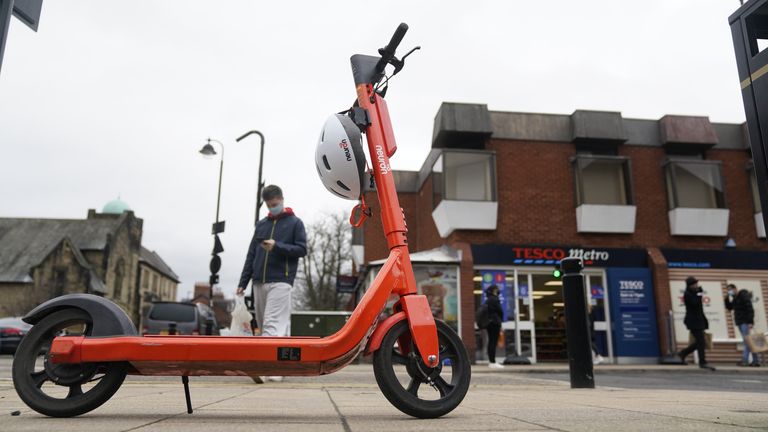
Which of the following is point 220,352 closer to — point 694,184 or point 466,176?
point 466,176

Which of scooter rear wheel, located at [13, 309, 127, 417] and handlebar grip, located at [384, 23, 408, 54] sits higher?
handlebar grip, located at [384, 23, 408, 54]

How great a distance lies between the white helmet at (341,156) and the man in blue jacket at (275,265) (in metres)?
2.49

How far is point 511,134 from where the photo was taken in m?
A: 18.2

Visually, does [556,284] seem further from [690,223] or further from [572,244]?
[690,223]

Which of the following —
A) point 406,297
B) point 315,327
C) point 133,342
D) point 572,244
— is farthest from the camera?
point 572,244

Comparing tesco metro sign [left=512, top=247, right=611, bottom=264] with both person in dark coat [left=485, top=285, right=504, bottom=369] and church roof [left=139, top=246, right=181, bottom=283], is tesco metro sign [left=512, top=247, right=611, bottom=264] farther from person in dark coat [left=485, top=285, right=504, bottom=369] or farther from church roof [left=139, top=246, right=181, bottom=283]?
church roof [left=139, top=246, right=181, bottom=283]

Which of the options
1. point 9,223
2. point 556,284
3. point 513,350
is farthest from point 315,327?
point 9,223

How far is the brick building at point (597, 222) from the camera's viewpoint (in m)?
17.0

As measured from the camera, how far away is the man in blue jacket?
549 cm

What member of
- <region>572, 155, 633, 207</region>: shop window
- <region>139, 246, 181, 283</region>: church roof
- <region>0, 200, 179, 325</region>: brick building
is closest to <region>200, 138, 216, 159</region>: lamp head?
<region>572, 155, 633, 207</region>: shop window

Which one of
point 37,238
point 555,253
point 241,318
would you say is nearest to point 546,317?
point 555,253

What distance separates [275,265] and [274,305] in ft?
1.31

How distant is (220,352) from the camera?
8.59 ft

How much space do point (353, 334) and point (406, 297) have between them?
1.19ft
